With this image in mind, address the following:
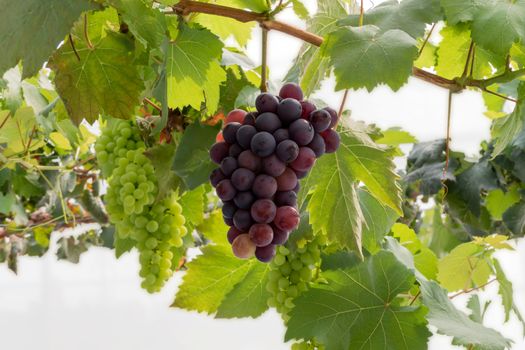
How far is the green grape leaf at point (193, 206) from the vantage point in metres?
1.01

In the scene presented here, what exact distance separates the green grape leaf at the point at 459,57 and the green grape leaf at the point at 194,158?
0.33 metres

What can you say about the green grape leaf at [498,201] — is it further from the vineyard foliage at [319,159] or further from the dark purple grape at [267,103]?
the dark purple grape at [267,103]

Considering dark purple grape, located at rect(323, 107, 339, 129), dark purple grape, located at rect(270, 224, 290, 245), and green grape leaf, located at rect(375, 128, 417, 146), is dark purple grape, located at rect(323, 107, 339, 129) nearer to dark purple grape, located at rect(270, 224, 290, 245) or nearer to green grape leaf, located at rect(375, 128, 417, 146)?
dark purple grape, located at rect(270, 224, 290, 245)

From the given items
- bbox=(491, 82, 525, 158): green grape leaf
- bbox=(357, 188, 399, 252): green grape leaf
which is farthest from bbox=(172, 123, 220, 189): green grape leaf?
bbox=(491, 82, 525, 158): green grape leaf

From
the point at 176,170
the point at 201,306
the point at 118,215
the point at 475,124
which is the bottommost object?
the point at 475,124

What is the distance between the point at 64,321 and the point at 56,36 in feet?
18.0

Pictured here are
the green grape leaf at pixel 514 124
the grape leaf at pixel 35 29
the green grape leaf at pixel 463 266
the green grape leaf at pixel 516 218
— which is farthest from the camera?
the green grape leaf at pixel 516 218

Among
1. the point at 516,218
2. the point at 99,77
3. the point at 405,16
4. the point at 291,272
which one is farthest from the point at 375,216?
the point at 516,218

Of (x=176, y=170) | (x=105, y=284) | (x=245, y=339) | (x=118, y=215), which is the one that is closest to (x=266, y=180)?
(x=176, y=170)

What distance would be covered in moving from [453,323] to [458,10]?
0.39 metres

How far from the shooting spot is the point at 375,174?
0.72 m

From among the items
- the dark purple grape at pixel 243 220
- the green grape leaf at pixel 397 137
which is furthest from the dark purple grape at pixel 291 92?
the green grape leaf at pixel 397 137

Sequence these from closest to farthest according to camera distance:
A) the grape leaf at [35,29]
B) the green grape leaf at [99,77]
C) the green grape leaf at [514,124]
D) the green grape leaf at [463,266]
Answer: the grape leaf at [35,29] < the green grape leaf at [99,77] < the green grape leaf at [514,124] < the green grape leaf at [463,266]

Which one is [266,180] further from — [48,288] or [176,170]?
[48,288]
